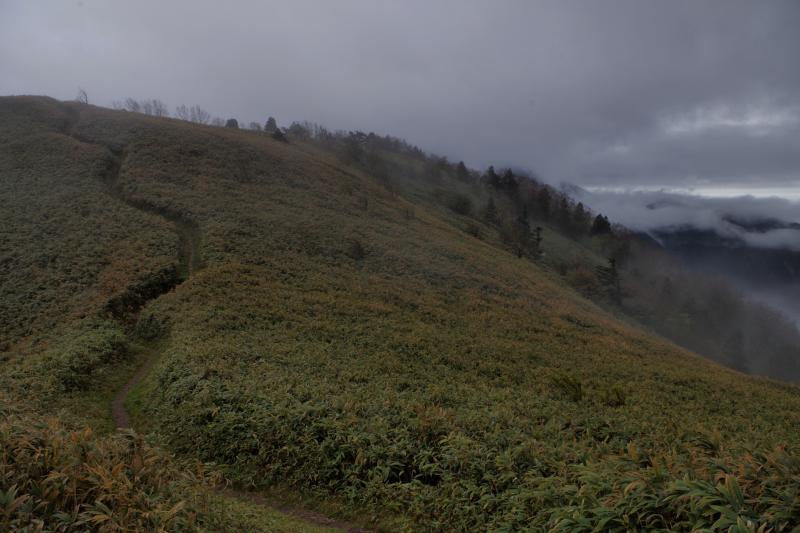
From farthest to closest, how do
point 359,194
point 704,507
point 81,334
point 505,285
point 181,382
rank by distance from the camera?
1. point 359,194
2. point 505,285
3. point 81,334
4. point 181,382
5. point 704,507

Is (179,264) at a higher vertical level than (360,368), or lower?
higher

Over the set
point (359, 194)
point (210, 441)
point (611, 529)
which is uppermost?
point (359, 194)

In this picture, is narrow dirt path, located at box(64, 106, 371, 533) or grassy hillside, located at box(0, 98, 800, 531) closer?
grassy hillside, located at box(0, 98, 800, 531)

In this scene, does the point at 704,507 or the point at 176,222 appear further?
the point at 176,222

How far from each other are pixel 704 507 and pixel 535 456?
338cm

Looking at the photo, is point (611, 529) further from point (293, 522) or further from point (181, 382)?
point (181, 382)

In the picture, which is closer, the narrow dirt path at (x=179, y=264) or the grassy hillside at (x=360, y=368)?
the grassy hillside at (x=360, y=368)

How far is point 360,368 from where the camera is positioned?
13.5m

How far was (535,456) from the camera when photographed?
24.9 feet

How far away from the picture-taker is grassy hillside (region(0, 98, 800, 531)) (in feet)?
21.5

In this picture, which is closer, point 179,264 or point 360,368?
point 360,368

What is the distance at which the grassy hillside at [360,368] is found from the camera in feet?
21.5

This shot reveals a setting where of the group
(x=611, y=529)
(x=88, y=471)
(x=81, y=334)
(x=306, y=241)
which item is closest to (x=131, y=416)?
(x=81, y=334)

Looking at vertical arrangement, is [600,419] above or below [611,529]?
below
